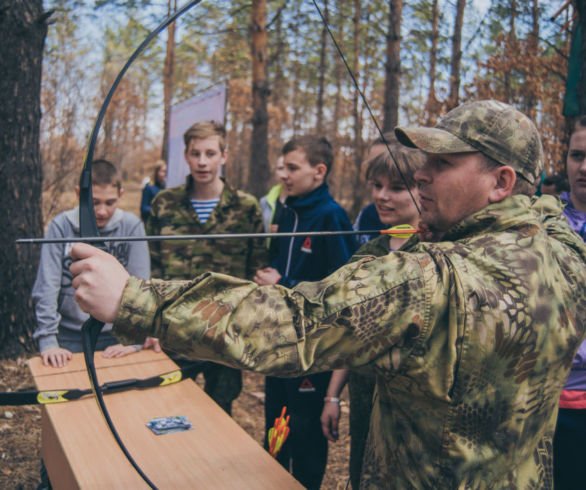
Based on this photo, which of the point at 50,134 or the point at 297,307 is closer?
the point at 297,307

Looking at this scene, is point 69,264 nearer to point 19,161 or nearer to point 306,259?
point 306,259

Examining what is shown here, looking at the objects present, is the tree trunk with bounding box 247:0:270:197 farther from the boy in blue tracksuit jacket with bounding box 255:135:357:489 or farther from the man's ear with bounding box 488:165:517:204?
the man's ear with bounding box 488:165:517:204

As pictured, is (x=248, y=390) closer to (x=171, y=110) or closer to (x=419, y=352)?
(x=419, y=352)

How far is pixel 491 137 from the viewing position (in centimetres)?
115

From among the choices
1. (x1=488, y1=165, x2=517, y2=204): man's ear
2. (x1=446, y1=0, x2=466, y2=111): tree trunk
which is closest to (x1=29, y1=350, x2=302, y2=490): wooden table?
(x1=488, y1=165, x2=517, y2=204): man's ear

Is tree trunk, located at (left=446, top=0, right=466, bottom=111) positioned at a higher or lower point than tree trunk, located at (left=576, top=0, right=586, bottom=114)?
higher

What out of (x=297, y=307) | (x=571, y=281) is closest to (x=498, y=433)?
(x=571, y=281)

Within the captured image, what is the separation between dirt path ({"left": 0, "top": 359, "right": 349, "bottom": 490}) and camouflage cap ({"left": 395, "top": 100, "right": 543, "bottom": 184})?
8.03ft

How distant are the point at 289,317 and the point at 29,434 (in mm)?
3012

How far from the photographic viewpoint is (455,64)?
8.38 meters

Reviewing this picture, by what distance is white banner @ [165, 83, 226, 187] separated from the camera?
5887mm

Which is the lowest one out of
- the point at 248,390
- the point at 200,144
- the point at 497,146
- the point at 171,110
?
the point at 248,390

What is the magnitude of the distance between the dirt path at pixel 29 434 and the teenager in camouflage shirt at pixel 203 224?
845 mm

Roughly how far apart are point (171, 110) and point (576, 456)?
7.39 m
